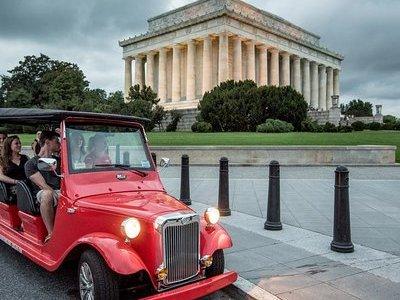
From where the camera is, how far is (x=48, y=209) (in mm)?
5211

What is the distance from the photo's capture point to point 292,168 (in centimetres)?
1711

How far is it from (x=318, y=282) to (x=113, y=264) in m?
2.38

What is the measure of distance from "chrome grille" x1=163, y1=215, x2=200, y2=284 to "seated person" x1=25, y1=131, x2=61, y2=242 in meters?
1.83

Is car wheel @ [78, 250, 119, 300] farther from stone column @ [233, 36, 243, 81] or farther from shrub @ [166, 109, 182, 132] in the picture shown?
stone column @ [233, 36, 243, 81]

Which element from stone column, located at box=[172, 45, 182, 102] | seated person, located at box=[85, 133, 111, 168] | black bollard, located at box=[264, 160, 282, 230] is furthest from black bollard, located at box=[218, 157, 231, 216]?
stone column, located at box=[172, 45, 182, 102]

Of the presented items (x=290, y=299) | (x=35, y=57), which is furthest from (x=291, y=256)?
(x=35, y=57)

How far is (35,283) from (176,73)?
208 feet

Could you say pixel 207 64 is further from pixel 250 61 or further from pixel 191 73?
pixel 250 61

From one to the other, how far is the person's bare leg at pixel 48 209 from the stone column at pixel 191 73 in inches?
2301

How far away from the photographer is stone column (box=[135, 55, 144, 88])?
74812mm

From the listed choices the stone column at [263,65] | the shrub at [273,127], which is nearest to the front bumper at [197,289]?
the shrub at [273,127]

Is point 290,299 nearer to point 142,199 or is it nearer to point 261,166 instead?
point 142,199

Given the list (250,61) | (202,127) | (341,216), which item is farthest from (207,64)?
(341,216)

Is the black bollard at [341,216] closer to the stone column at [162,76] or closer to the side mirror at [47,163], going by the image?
the side mirror at [47,163]
